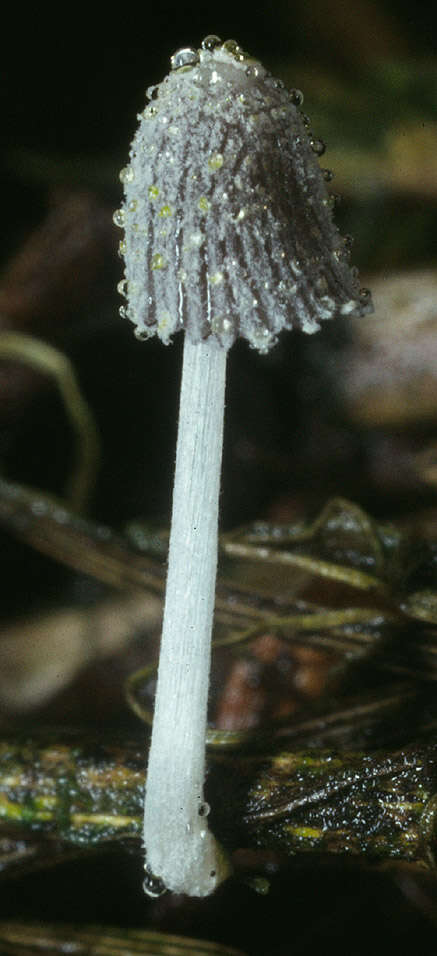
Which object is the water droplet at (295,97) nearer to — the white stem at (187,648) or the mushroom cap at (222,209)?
the mushroom cap at (222,209)


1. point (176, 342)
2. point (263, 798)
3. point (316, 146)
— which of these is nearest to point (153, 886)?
point (263, 798)

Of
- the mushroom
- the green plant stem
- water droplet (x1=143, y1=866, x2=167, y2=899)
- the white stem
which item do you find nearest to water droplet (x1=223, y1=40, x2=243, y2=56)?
the mushroom

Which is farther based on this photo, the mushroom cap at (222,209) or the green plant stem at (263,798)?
the green plant stem at (263,798)

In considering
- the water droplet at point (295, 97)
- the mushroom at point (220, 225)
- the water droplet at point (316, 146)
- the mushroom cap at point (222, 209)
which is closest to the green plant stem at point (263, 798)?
the mushroom at point (220, 225)

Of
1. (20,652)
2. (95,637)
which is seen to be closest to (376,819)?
(95,637)

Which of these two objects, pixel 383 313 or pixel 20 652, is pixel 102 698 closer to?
pixel 20 652

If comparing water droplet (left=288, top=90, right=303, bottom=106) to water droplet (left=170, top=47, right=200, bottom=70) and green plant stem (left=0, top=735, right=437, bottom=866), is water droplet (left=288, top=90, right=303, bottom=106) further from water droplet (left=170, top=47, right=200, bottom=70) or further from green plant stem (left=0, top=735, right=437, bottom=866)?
green plant stem (left=0, top=735, right=437, bottom=866)
